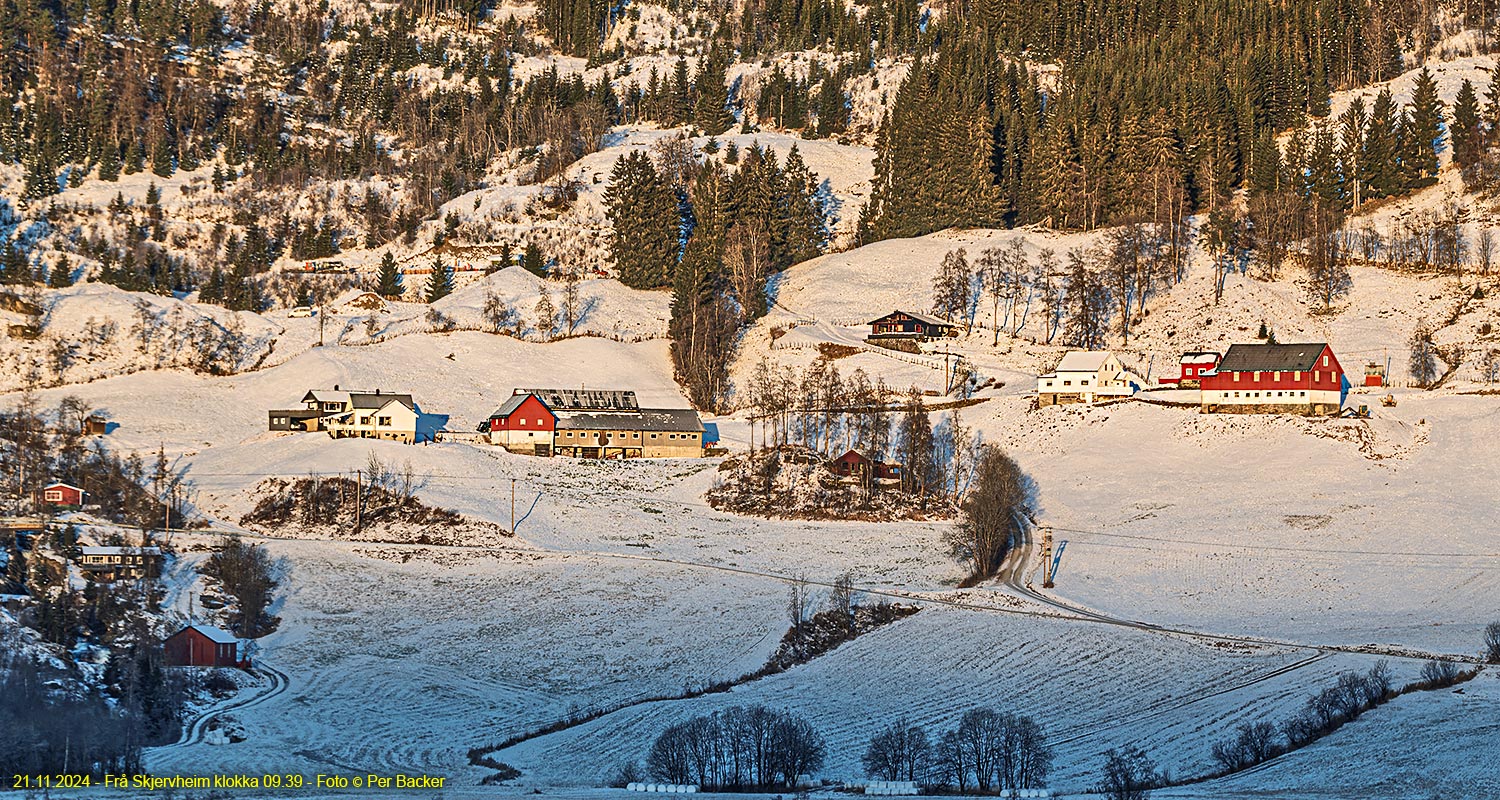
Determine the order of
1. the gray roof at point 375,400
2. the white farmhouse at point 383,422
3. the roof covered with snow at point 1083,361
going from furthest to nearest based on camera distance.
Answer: the gray roof at point 375,400 → the white farmhouse at point 383,422 → the roof covered with snow at point 1083,361

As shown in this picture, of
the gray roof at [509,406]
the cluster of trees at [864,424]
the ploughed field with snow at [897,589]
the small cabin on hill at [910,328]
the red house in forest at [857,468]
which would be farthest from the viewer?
the small cabin on hill at [910,328]

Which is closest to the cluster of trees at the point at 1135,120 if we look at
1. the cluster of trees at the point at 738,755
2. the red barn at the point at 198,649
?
the cluster of trees at the point at 738,755

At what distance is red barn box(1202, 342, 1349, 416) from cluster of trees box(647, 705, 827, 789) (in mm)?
59571

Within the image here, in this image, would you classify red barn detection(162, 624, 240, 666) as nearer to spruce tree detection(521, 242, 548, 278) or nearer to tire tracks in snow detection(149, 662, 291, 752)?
tire tracks in snow detection(149, 662, 291, 752)

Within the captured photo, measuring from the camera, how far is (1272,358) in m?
103

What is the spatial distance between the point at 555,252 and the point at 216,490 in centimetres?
6260

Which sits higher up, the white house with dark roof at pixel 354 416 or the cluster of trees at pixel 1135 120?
the cluster of trees at pixel 1135 120

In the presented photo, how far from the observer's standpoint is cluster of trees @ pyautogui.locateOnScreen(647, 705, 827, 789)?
4862 cm

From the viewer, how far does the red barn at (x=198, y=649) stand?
66.0 metres

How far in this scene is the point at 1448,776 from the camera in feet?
151

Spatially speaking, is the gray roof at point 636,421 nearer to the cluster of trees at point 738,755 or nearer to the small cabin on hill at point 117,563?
the small cabin on hill at point 117,563

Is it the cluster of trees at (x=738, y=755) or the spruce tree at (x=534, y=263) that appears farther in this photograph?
the spruce tree at (x=534, y=263)

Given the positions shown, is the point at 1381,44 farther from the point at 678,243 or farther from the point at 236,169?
the point at 236,169

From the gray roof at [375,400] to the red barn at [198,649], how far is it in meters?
43.9
